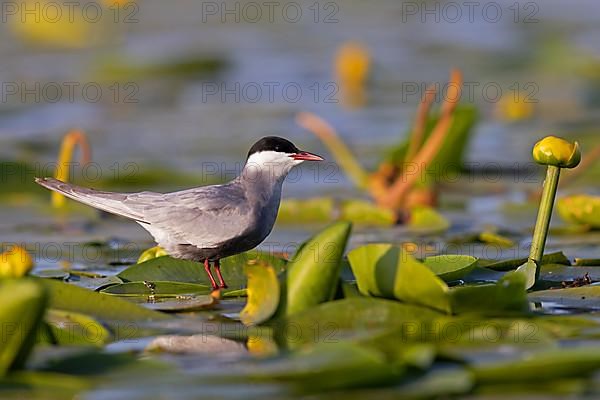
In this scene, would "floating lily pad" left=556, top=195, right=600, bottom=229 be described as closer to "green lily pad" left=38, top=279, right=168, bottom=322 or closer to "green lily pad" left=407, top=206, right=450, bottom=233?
"green lily pad" left=407, top=206, right=450, bottom=233

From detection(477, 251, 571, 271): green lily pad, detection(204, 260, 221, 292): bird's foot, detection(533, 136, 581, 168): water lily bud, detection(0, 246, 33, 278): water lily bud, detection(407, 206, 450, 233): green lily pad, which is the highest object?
detection(533, 136, 581, 168): water lily bud

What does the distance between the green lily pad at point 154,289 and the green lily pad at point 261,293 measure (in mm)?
850

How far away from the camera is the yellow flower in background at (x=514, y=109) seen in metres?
12.1

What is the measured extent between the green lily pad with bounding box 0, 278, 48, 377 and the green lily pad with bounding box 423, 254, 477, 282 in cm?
196

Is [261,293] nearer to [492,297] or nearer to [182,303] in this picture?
[182,303]

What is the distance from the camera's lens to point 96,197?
5.56 meters

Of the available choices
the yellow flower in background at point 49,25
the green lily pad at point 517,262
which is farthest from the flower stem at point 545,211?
the yellow flower in background at point 49,25

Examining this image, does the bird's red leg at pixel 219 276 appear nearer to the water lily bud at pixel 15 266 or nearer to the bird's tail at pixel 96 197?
the bird's tail at pixel 96 197

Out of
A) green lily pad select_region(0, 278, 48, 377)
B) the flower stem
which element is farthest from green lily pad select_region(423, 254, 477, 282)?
green lily pad select_region(0, 278, 48, 377)

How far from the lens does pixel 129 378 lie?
12.0 ft

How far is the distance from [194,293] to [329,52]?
37.0 ft

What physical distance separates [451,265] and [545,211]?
Answer: 461 mm

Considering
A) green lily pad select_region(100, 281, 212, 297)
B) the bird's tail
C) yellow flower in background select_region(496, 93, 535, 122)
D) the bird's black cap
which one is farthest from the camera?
yellow flower in background select_region(496, 93, 535, 122)

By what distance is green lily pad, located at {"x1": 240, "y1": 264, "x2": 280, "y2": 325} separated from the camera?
4.26 meters
